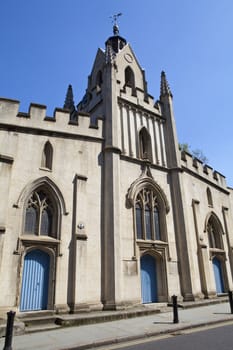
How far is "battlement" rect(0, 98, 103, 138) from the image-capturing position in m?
12.1

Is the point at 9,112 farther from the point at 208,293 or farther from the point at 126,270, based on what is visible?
the point at 208,293

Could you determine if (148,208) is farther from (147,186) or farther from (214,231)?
(214,231)

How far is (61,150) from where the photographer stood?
12789 mm

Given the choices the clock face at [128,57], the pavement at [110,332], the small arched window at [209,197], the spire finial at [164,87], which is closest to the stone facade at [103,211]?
the spire finial at [164,87]

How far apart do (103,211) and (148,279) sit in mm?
4467

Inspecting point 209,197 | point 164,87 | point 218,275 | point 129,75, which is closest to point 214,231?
point 209,197

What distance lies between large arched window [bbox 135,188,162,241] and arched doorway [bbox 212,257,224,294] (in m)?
5.80

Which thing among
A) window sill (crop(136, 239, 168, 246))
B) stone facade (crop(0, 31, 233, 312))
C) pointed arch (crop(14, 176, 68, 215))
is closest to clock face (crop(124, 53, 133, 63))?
stone facade (crop(0, 31, 233, 312))

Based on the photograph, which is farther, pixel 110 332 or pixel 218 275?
pixel 218 275

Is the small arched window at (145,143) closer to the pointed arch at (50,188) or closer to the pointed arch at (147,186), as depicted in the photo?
the pointed arch at (147,186)

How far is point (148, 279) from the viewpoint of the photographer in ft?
44.0

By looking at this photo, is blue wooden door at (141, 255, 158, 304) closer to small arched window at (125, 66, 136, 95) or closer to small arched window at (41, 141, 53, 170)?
small arched window at (41, 141, 53, 170)

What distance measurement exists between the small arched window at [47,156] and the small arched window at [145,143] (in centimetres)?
604

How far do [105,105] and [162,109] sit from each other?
5.30m
